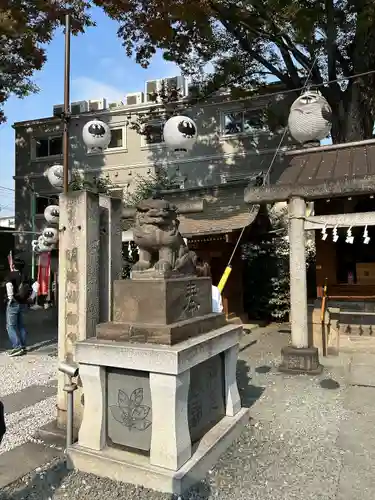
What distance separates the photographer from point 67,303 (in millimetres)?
4516

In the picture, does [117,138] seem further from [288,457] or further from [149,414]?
[288,457]

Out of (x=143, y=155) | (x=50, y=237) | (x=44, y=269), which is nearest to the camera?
(x=50, y=237)

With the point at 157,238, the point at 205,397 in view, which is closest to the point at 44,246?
the point at 157,238

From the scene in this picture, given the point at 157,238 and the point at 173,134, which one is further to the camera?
the point at 173,134

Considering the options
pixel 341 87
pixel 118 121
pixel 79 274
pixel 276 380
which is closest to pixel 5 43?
pixel 118 121

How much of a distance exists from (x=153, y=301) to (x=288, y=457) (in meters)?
2.13

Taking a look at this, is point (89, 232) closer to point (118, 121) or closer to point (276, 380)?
point (276, 380)

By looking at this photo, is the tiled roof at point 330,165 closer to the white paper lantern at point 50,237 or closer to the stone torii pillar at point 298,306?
the stone torii pillar at point 298,306

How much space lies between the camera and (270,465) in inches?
153

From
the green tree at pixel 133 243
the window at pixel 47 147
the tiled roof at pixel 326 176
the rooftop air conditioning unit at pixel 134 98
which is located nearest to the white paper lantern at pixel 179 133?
the green tree at pixel 133 243

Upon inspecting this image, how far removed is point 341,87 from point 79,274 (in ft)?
36.4

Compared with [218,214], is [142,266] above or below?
below

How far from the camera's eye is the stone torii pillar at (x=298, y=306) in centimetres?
685

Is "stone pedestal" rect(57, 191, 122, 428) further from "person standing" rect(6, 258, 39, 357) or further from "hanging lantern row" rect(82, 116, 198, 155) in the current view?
"hanging lantern row" rect(82, 116, 198, 155)
